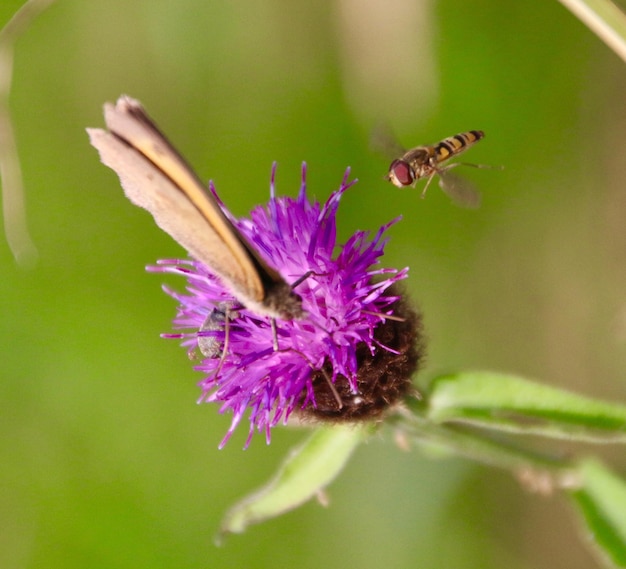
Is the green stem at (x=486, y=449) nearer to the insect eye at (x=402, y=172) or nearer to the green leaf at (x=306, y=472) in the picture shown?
the green leaf at (x=306, y=472)

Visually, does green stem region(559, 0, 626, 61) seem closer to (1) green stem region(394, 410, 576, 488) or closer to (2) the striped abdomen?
(2) the striped abdomen

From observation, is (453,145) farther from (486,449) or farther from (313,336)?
(486,449)

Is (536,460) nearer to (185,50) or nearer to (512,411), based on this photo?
(512,411)

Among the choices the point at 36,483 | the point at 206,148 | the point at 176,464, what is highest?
the point at 206,148

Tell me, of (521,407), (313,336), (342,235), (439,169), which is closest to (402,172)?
(439,169)

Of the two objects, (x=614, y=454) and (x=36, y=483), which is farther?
(x=36, y=483)

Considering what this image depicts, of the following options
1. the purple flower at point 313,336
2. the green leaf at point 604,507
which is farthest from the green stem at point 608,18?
the green leaf at point 604,507

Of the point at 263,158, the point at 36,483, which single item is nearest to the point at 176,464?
the point at 36,483

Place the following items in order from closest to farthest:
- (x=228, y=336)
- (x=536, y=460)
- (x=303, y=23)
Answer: (x=228, y=336) < (x=536, y=460) < (x=303, y=23)
